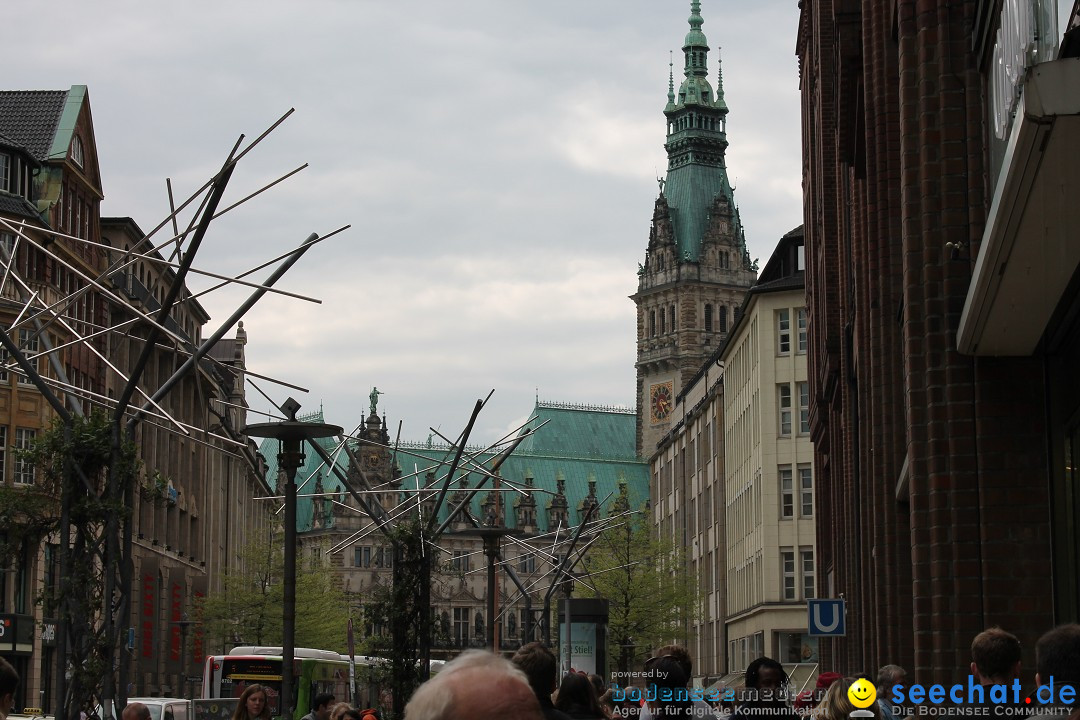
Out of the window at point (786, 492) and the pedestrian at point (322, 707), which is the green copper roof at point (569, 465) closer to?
the window at point (786, 492)

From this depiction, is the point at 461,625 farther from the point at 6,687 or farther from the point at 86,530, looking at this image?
the point at 6,687

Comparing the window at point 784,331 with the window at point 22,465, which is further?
the window at point 784,331

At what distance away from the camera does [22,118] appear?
219 ft

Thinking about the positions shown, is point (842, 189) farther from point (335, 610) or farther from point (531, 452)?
point (531, 452)

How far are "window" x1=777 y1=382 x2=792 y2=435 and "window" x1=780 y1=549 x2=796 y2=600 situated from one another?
17.9ft

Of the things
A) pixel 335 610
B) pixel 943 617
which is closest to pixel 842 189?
pixel 943 617

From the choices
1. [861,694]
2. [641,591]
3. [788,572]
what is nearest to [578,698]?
[861,694]

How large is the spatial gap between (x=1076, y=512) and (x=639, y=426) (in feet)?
569

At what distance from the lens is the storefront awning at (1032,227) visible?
7.70 metres

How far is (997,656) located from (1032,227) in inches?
110

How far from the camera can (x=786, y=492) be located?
7962 centimetres

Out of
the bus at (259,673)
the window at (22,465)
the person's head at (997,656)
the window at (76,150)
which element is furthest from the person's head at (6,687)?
the window at (76,150)

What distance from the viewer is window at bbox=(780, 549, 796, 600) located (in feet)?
257

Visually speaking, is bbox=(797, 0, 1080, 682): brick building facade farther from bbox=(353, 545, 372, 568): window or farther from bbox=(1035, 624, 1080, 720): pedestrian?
bbox=(353, 545, 372, 568): window
